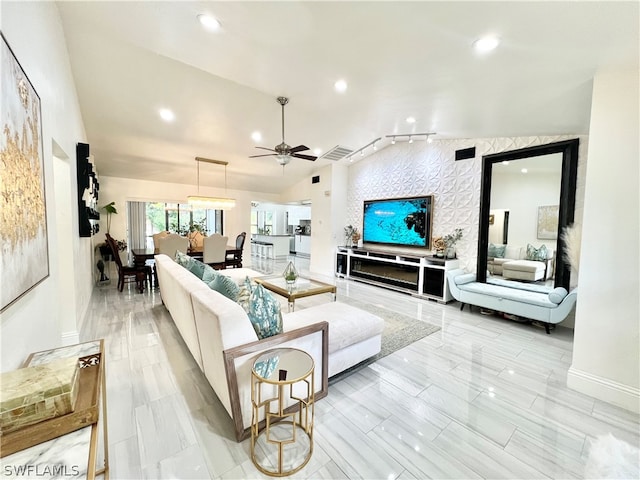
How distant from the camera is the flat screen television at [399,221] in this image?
512 cm

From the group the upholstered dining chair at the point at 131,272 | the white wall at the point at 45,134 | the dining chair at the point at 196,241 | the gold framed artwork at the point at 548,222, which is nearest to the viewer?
the white wall at the point at 45,134

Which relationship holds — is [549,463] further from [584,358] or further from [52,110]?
[52,110]

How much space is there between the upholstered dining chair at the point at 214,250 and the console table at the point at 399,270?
8.86ft

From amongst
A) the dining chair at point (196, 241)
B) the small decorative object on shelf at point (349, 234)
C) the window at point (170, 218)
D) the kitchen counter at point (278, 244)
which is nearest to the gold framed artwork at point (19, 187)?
the dining chair at point (196, 241)

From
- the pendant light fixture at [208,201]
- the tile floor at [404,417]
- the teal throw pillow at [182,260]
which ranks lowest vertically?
the tile floor at [404,417]

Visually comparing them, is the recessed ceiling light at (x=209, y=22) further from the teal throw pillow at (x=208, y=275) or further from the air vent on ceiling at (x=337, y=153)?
the air vent on ceiling at (x=337, y=153)

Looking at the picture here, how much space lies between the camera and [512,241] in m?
4.05

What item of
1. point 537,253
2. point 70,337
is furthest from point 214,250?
point 537,253

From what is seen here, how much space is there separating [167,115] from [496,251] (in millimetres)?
5512

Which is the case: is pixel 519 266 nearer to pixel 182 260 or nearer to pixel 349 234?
pixel 349 234

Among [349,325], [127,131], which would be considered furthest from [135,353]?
[127,131]

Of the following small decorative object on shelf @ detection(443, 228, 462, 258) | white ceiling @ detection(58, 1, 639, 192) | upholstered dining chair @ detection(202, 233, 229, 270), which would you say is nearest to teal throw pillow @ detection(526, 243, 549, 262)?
small decorative object on shelf @ detection(443, 228, 462, 258)

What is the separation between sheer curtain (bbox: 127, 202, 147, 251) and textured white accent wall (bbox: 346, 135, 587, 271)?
746 centimetres

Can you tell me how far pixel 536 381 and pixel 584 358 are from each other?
40 centimetres
